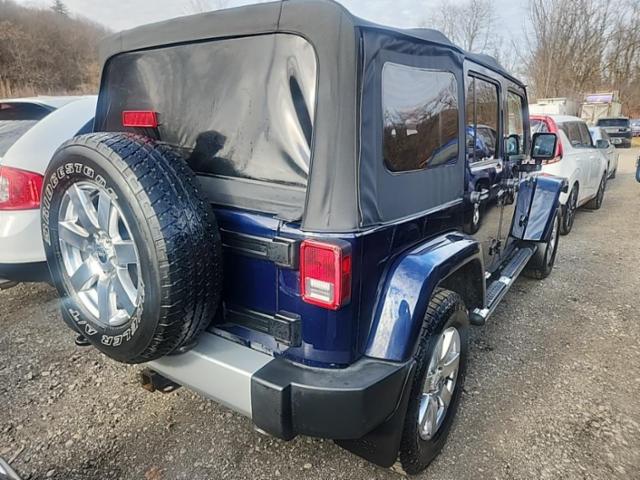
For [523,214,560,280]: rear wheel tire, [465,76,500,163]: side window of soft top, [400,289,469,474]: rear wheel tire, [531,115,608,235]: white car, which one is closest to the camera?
[400,289,469,474]: rear wheel tire

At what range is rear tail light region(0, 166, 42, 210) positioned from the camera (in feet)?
10.2

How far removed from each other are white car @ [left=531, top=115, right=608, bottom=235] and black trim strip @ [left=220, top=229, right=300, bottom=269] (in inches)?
197

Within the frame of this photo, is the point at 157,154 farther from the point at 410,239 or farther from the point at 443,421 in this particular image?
the point at 443,421

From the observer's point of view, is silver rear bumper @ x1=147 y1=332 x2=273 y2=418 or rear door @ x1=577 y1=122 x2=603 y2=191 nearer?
silver rear bumper @ x1=147 y1=332 x2=273 y2=418

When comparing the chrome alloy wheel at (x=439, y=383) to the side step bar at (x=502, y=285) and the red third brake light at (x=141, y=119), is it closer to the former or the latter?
the side step bar at (x=502, y=285)

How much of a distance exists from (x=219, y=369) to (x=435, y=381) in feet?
3.41

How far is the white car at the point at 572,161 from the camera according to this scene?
19.9 ft

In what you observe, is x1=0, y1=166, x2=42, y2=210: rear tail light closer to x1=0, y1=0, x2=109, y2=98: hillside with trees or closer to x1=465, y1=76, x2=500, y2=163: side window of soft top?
x1=465, y1=76, x2=500, y2=163: side window of soft top

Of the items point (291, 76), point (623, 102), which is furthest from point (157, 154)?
point (623, 102)

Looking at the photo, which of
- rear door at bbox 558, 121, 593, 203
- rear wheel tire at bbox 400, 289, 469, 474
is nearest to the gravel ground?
rear wheel tire at bbox 400, 289, 469, 474

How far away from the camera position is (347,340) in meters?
1.66

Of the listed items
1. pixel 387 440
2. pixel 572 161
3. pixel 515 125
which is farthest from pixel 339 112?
pixel 572 161


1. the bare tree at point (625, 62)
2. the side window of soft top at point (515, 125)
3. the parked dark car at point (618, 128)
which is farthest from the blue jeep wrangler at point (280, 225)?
the bare tree at point (625, 62)

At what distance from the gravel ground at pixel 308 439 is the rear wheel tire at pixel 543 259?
0.86 m
